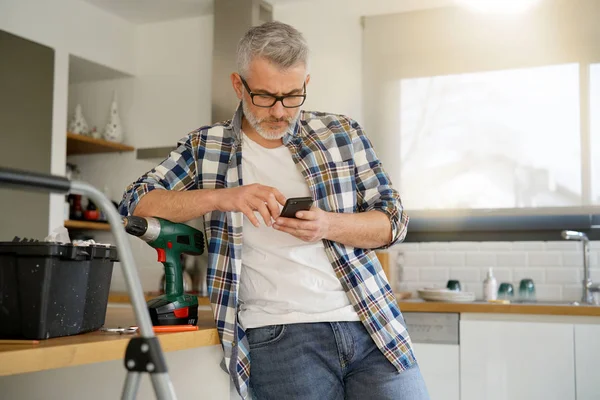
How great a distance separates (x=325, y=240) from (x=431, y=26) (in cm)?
292

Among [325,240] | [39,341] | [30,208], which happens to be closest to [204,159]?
[325,240]

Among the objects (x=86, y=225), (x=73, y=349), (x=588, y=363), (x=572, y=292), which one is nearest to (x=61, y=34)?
(x=86, y=225)

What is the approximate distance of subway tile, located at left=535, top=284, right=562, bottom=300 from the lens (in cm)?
405

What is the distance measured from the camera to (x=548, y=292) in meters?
4.07

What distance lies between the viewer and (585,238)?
3.86 m

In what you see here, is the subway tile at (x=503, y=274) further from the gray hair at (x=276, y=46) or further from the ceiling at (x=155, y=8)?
the gray hair at (x=276, y=46)

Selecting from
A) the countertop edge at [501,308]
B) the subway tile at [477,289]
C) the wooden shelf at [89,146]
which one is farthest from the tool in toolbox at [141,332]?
the wooden shelf at [89,146]

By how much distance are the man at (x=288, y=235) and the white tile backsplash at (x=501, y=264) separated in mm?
2371

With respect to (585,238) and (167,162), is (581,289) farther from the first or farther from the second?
(167,162)

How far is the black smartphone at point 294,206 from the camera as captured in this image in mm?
1689

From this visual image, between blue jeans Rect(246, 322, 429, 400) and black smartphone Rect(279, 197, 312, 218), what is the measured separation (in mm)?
294

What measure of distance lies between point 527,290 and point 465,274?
0.38 m

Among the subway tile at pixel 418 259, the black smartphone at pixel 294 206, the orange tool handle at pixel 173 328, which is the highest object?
the black smartphone at pixel 294 206

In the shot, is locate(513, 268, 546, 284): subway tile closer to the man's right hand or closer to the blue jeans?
the blue jeans
